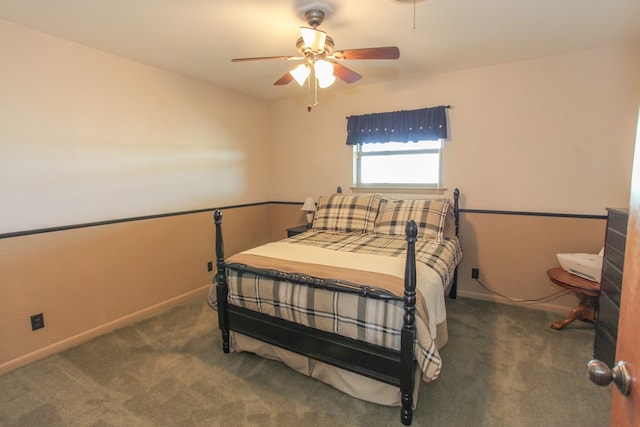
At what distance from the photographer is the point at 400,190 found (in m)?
3.62

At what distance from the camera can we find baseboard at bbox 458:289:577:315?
9.61 feet

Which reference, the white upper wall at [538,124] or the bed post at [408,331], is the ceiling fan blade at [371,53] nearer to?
the bed post at [408,331]

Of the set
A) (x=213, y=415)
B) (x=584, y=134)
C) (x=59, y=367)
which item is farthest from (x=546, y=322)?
(x=59, y=367)

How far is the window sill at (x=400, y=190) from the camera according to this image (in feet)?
11.2

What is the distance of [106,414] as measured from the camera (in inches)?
69.1

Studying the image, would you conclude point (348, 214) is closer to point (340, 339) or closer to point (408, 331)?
point (340, 339)

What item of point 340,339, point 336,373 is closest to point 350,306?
point 340,339

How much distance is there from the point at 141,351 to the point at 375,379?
1740 millimetres

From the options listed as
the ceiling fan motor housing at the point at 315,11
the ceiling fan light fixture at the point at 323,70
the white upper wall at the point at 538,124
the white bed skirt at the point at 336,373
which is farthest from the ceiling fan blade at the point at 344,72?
the white bed skirt at the point at 336,373

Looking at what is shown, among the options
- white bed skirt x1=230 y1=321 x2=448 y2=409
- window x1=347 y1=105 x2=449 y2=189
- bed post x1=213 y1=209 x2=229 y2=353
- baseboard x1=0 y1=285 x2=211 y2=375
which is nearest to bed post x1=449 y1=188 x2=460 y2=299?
window x1=347 y1=105 x2=449 y2=189

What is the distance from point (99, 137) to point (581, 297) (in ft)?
13.7

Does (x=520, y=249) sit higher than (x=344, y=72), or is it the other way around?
(x=344, y=72)

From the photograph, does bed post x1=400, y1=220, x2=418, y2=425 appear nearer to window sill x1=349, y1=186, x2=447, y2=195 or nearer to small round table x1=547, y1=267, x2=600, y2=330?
small round table x1=547, y1=267, x2=600, y2=330

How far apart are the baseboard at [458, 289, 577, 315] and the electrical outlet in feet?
11.9
